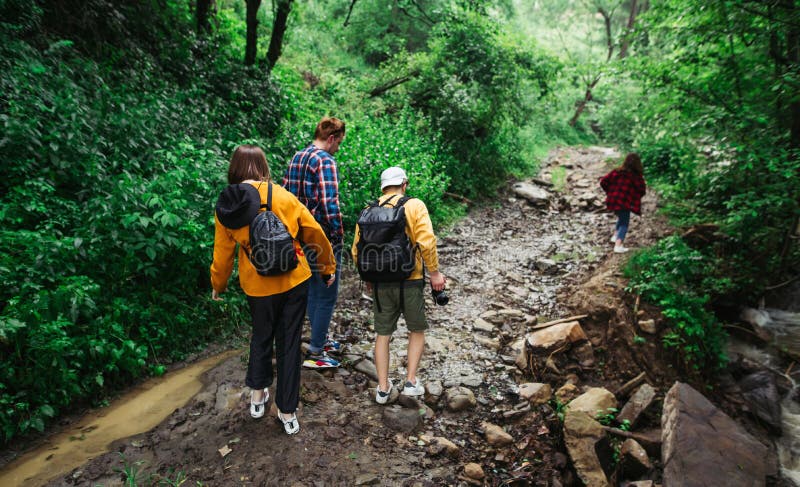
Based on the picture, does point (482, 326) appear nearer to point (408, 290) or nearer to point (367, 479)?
point (408, 290)

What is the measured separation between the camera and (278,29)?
7.68 metres

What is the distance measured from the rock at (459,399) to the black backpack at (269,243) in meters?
2.09

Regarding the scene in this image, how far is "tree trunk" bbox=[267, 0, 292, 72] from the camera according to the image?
23.4ft

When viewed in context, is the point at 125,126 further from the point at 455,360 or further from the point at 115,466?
the point at 455,360

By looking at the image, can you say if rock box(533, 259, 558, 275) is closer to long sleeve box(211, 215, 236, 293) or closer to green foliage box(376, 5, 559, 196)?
green foliage box(376, 5, 559, 196)

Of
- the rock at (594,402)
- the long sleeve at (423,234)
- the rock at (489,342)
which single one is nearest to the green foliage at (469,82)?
the rock at (489,342)

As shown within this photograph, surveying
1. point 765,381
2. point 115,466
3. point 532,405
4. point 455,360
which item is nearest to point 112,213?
point 115,466

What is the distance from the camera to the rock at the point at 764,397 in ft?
14.4

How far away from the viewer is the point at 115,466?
271 cm

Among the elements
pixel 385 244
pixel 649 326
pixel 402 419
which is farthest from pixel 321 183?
pixel 649 326

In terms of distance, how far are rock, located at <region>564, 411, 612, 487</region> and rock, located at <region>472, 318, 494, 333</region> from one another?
5.45ft

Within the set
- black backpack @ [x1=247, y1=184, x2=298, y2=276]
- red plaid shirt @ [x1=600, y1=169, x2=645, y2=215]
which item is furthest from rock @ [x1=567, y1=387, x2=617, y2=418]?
red plaid shirt @ [x1=600, y1=169, x2=645, y2=215]

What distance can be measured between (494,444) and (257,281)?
92.8 inches

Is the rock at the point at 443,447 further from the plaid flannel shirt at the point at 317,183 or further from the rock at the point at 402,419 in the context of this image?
the plaid flannel shirt at the point at 317,183
